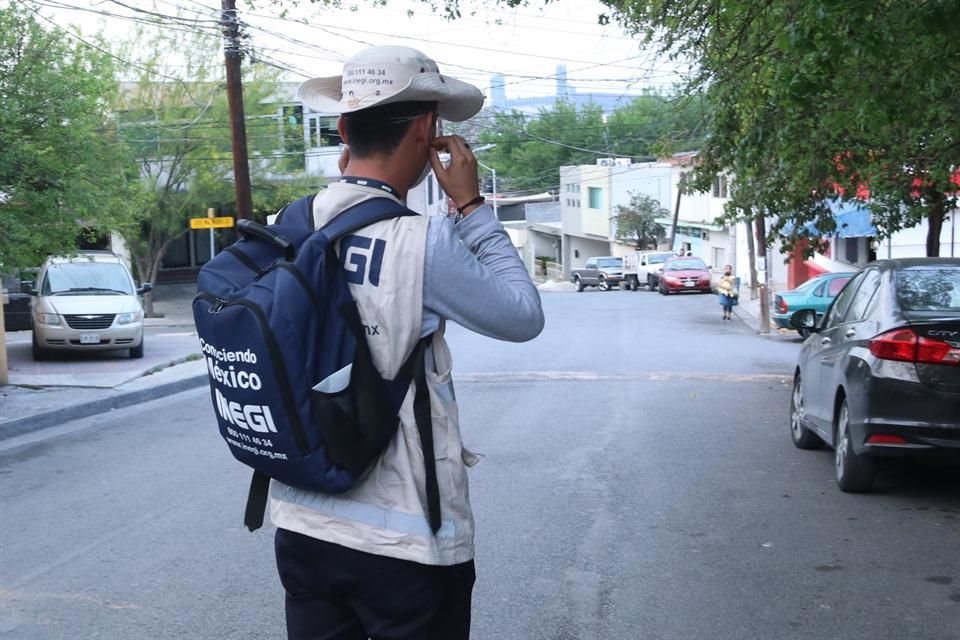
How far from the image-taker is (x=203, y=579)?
6.24m

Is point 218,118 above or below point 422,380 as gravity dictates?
above

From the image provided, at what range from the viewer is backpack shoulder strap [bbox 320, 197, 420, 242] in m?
2.38

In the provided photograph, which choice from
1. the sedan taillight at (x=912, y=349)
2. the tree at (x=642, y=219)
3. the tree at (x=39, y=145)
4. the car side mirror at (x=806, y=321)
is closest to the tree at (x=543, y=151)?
the tree at (x=642, y=219)

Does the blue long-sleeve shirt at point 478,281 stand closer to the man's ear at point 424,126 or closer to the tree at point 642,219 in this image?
the man's ear at point 424,126

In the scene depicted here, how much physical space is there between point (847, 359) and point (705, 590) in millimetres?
3051

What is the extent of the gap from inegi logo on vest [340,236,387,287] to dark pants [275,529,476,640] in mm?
552

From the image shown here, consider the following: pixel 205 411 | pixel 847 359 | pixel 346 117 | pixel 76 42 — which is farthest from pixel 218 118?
pixel 346 117

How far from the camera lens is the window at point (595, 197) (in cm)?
7312

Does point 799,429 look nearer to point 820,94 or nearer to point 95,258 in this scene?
point 820,94

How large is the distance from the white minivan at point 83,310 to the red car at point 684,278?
96.7 ft

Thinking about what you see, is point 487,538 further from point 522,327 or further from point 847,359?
point 522,327

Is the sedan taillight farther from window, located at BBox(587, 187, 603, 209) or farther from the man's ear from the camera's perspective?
window, located at BBox(587, 187, 603, 209)

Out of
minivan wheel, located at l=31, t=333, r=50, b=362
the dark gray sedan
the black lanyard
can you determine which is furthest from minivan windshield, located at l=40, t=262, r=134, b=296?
the black lanyard

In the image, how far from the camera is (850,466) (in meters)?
8.30
